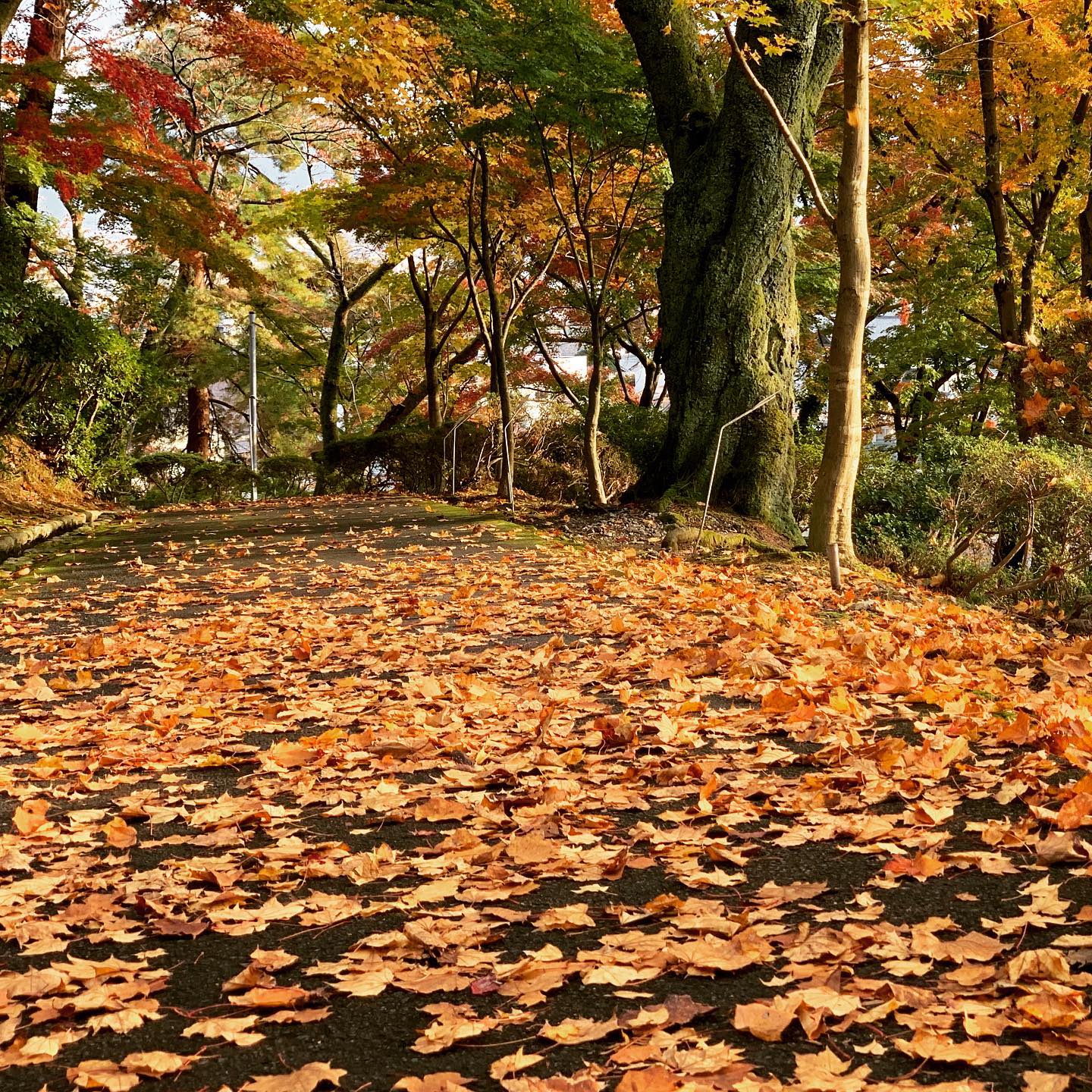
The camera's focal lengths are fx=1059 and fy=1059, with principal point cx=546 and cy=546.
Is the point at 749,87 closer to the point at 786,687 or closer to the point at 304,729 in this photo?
the point at 786,687

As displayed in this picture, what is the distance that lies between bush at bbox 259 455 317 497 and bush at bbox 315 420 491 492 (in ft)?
5.47

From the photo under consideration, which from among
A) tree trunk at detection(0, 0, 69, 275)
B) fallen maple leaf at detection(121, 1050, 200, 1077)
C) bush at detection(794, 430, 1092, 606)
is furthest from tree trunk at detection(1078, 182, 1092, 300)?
fallen maple leaf at detection(121, 1050, 200, 1077)

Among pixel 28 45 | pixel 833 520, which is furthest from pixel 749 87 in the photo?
pixel 28 45

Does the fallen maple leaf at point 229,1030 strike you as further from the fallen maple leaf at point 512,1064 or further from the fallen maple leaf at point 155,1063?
the fallen maple leaf at point 512,1064

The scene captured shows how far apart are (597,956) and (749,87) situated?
8.55 m

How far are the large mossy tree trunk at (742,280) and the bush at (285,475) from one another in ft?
39.0

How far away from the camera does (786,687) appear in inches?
175

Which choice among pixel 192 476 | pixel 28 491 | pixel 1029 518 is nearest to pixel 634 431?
pixel 1029 518

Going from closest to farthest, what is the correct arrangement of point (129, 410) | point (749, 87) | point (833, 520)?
point (833, 520), point (749, 87), point (129, 410)

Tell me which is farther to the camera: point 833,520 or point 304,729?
point 833,520

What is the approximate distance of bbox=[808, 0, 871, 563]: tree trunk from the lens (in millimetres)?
7695

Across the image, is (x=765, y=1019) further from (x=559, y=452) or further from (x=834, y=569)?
(x=559, y=452)

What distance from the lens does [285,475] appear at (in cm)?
2053

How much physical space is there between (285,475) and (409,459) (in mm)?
4055
